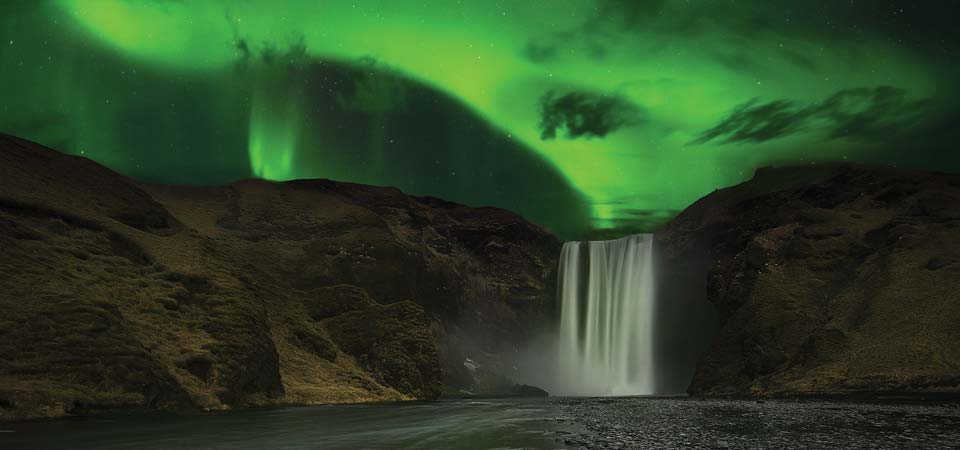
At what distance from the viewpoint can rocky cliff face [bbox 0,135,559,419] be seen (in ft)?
94.9

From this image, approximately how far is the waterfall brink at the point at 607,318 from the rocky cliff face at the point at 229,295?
319 inches

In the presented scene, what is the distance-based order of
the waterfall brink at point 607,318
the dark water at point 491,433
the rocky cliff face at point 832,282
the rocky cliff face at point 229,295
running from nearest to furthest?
the dark water at point 491,433, the rocky cliff face at point 229,295, the rocky cliff face at point 832,282, the waterfall brink at point 607,318

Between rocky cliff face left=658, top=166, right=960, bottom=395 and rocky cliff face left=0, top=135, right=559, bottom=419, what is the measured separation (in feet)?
115

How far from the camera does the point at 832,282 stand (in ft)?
241

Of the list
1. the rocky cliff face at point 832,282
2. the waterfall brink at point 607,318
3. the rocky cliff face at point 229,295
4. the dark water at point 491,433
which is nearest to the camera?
the dark water at point 491,433

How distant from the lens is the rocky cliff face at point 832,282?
5453 centimetres

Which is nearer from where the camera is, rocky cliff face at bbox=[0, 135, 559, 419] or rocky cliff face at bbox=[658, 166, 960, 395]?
rocky cliff face at bbox=[0, 135, 559, 419]

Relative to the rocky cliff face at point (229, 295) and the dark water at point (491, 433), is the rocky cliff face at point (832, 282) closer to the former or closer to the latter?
the dark water at point (491, 433)

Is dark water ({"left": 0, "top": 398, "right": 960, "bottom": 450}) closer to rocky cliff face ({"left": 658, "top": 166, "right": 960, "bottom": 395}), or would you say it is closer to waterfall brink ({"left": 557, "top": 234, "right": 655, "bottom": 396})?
rocky cliff face ({"left": 658, "top": 166, "right": 960, "bottom": 395})

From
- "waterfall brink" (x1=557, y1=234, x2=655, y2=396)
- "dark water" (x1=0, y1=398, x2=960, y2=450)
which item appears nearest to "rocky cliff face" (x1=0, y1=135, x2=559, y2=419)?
"dark water" (x1=0, y1=398, x2=960, y2=450)

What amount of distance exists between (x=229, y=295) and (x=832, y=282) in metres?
70.3

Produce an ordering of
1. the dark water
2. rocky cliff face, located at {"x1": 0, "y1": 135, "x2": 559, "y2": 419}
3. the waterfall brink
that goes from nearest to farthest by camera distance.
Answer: the dark water
rocky cliff face, located at {"x1": 0, "y1": 135, "x2": 559, "y2": 419}
the waterfall brink

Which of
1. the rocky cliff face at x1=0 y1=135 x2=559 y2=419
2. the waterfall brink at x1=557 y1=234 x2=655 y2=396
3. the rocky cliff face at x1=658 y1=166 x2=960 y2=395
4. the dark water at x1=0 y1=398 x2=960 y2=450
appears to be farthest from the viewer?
the waterfall brink at x1=557 y1=234 x2=655 y2=396

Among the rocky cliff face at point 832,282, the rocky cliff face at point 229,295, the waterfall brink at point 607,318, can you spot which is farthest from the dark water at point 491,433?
the waterfall brink at point 607,318
